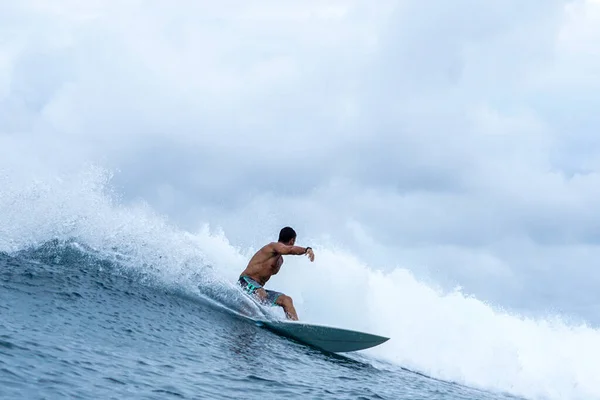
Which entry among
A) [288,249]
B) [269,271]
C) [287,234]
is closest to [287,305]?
[269,271]

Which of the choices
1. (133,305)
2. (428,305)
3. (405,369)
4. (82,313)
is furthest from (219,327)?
(428,305)

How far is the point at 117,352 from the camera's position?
8.14 metres

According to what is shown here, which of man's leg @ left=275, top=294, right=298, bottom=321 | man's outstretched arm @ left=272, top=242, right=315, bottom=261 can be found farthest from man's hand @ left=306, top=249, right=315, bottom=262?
man's leg @ left=275, top=294, right=298, bottom=321

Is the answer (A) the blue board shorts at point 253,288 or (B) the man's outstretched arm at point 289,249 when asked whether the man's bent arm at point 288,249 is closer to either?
(B) the man's outstretched arm at point 289,249

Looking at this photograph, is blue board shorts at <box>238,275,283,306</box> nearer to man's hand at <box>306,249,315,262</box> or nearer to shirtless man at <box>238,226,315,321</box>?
shirtless man at <box>238,226,315,321</box>

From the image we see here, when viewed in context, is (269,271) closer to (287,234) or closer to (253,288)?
(253,288)

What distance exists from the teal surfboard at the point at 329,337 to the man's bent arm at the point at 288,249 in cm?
137

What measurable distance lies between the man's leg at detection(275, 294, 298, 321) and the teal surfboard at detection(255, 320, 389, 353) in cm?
60

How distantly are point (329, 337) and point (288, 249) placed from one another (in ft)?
6.24

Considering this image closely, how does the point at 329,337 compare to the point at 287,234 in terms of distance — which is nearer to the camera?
the point at 329,337

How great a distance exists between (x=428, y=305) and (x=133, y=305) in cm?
1126

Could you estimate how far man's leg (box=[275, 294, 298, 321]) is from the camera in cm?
1255

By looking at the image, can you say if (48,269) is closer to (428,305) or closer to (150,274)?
(150,274)

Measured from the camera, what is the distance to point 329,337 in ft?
38.5
